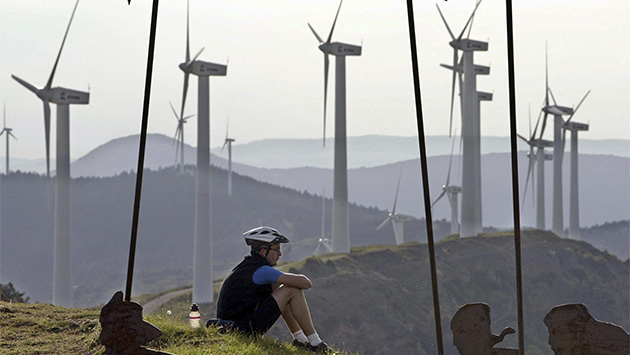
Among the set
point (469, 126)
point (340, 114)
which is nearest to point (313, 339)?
point (340, 114)

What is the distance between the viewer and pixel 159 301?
60.2m

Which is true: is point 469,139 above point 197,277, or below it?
above

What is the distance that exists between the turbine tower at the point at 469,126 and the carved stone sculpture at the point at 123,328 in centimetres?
6392

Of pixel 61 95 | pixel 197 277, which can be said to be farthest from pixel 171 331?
pixel 197 277

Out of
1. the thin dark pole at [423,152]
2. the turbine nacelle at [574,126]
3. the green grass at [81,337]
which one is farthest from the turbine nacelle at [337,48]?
the thin dark pole at [423,152]

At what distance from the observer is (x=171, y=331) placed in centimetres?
1147

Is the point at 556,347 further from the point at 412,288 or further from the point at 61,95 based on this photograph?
the point at 412,288

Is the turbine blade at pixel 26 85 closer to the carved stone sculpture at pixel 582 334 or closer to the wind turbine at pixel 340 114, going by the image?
the wind turbine at pixel 340 114

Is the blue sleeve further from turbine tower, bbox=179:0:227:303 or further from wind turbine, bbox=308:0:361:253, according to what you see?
wind turbine, bbox=308:0:361:253

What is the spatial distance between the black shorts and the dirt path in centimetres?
4387

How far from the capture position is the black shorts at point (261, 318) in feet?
35.2

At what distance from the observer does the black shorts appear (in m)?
10.7

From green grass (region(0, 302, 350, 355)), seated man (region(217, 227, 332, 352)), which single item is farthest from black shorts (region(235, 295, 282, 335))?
green grass (region(0, 302, 350, 355))

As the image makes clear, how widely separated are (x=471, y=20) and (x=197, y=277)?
32.1 meters
